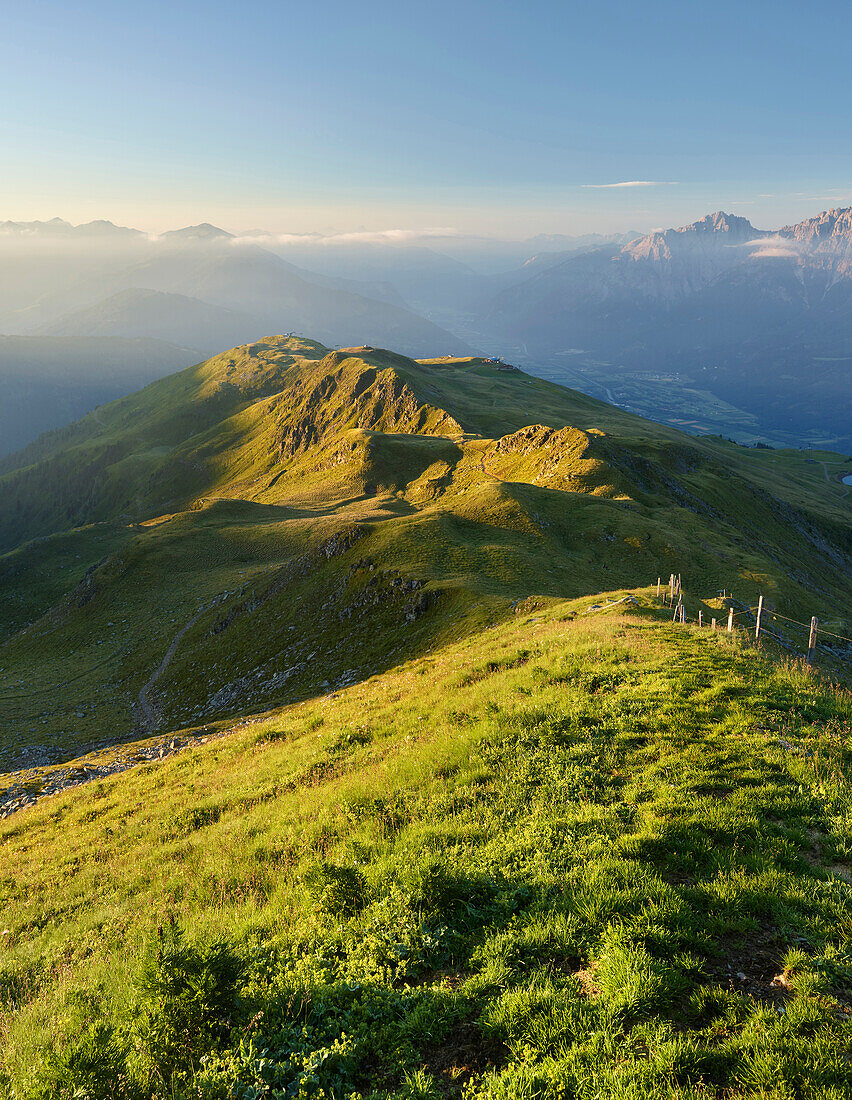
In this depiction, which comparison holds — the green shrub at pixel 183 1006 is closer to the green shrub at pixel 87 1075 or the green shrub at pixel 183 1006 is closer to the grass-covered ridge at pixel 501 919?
the grass-covered ridge at pixel 501 919

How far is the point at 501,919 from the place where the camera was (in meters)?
9.02

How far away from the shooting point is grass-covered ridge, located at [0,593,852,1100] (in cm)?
677

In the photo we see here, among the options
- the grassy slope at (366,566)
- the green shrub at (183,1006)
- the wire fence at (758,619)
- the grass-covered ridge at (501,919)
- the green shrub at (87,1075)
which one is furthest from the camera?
the grassy slope at (366,566)

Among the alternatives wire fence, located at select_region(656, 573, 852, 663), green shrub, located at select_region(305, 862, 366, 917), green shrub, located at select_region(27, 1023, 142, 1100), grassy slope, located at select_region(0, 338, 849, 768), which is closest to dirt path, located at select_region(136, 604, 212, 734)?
grassy slope, located at select_region(0, 338, 849, 768)

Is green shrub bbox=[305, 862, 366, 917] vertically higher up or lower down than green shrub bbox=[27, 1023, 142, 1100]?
lower down

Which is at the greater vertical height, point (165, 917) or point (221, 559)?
point (165, 917)

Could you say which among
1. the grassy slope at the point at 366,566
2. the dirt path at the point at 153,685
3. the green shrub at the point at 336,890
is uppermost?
the green shrub at the point at 336,890

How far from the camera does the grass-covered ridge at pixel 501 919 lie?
6.77m

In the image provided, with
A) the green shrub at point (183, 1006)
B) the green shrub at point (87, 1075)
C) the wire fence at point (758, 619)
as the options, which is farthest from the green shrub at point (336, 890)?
the wire fence at point (758, 619)

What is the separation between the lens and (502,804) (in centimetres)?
1254

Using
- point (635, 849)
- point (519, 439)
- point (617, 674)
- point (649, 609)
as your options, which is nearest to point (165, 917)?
point (635, 849)

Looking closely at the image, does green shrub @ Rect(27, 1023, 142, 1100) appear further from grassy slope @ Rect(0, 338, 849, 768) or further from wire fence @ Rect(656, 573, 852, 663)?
grassy slope @ Rect(0, 338, 849, 768)

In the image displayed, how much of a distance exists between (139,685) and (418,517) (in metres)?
37.7

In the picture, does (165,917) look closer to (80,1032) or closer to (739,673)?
(80,1032)
